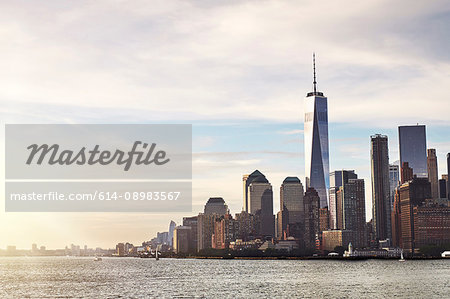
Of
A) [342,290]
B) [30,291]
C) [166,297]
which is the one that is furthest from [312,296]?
[30,291]

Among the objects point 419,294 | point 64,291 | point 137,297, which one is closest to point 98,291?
point 64,291

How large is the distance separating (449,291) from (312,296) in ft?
94.6

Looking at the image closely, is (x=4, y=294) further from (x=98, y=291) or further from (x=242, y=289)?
(x=242, y=289)

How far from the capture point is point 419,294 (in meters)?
119

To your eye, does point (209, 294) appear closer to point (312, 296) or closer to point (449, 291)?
point (312, 296)

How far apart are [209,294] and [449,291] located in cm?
4561

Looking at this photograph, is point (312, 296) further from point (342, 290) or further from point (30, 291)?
point (30, 291)

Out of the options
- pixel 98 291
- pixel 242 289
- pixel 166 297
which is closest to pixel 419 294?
pixel 242 289

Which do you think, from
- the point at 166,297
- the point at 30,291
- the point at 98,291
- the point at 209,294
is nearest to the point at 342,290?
the point at 209,294

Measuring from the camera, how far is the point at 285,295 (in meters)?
117

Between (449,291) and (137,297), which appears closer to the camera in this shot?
(137,297)

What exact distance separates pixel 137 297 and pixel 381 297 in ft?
138

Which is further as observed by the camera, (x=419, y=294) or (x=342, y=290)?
(x=342, y=290)

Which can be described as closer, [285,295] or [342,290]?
[285,295]
